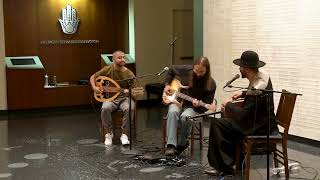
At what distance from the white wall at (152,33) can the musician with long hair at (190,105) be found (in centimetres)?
421

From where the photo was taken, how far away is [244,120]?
14.4ft

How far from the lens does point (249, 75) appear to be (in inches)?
177

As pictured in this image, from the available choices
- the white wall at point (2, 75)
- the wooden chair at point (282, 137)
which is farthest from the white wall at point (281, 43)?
the white wall at point (2, 75)

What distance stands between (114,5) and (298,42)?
499cm

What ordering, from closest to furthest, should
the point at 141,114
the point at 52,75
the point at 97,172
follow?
1. the point at 97,172
2. the point at 141,114
3. the point at 52,75

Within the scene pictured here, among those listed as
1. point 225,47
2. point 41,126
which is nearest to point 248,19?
point 225,47

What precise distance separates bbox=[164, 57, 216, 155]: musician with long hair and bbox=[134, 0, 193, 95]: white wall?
421cm

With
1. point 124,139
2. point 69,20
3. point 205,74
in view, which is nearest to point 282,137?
point 205,74

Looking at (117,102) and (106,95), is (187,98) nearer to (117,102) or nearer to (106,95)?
(117,102)

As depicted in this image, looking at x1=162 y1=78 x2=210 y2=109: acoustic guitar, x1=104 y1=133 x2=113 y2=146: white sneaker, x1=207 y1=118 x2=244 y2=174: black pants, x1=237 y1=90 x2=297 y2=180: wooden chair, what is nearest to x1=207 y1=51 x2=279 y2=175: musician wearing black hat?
x1=207 y1=118 x2=244 y2=174: black pants

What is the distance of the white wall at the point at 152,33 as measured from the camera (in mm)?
9562

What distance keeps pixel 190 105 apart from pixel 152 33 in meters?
4.47

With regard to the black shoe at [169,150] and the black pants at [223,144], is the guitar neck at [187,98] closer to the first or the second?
the black shoe at [169,150]

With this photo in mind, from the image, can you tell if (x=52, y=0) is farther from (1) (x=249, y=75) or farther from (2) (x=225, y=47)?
(1) (x=249, y=75)
